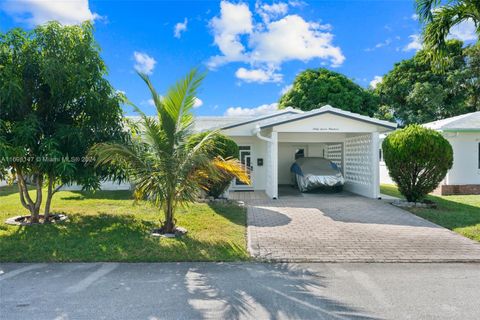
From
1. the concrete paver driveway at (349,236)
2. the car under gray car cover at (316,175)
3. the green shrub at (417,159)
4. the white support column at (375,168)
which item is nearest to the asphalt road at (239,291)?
the concrete paver driveway at (349,236)

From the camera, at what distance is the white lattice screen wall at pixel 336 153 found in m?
16.5

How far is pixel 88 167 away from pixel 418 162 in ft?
33.1

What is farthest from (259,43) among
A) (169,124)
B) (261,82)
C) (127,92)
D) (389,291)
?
(389,291)

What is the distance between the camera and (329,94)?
88.4ft

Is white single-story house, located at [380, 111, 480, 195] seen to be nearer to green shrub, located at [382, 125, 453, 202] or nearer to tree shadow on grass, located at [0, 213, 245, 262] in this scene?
green shrub, located at [382, 125, 453, 202]

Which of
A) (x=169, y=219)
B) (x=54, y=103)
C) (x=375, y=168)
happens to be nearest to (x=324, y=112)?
(x=375, y=168)

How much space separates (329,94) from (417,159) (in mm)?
Answer: 17502

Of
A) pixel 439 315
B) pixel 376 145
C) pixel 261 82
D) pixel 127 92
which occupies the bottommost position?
pixel 439 315

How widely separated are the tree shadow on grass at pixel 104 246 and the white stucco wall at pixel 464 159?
1297cm

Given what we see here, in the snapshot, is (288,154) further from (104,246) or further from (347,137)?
(104,246)

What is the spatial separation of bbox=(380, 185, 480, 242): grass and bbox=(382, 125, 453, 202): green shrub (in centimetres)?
90

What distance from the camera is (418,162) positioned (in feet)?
34.3

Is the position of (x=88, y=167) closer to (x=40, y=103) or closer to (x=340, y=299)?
(x=40, y=103)

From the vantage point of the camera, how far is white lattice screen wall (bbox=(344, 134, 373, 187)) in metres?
13.1
